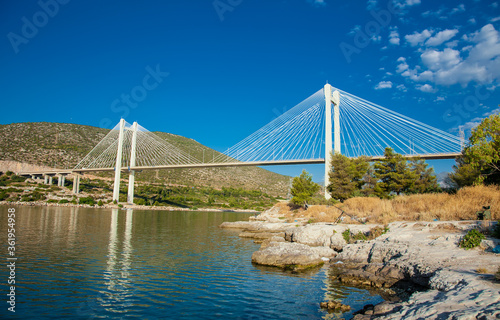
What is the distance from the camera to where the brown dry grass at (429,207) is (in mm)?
12055

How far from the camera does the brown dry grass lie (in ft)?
39.5

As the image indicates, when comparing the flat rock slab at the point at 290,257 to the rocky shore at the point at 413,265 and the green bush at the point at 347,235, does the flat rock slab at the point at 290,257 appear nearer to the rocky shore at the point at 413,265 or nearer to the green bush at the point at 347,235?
the rocky shore at the point at 413,265

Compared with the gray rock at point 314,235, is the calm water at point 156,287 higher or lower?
lower

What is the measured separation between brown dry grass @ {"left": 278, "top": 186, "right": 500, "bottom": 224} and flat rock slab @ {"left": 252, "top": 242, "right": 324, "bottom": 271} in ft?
15.8

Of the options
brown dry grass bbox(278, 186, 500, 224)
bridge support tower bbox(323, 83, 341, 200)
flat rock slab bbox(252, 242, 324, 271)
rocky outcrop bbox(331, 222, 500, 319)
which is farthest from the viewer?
bridge support tower bbox(323, 83, 341, 200)

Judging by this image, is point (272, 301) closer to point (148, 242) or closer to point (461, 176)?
point (148, 242)

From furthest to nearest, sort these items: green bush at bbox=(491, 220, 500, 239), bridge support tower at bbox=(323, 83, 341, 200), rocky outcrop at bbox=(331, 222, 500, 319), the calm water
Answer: bridge support tower at bbox=(323, 83, 341, 200) < green bush at bbox=(491, 220, 500, 239) < the calm water < rocky outcrop at bbox=(331, 222, 500, 319)

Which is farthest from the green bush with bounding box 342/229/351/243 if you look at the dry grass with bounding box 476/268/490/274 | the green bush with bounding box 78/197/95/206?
the green bush with bounding box 78/197/95/206

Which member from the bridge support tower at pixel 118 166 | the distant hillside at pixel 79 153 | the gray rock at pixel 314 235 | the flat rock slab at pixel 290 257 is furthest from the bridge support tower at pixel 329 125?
the distant hillside at pixel 79 153

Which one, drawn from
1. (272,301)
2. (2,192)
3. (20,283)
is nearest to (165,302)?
(272,301)

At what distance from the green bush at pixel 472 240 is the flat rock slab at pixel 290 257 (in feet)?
14.0

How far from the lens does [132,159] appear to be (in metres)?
53.5

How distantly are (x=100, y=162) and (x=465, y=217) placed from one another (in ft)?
191

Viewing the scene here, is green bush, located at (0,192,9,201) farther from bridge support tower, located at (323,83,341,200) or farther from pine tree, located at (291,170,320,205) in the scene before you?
bridge support tower, located at (323,83,341,200)
